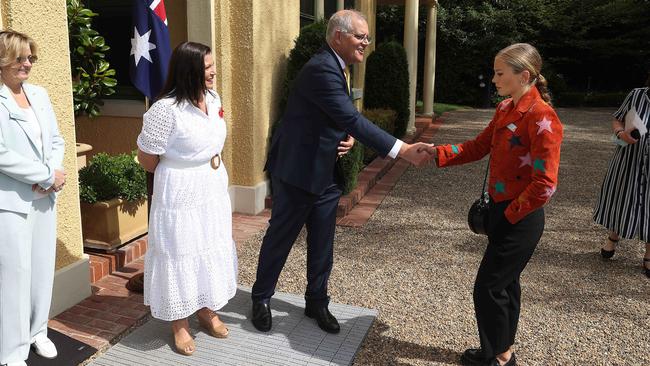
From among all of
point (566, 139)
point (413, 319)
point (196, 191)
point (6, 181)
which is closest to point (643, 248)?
point (413, 319)

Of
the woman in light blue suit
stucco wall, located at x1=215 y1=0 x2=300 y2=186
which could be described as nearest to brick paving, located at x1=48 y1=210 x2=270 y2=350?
the woman in light blue suit

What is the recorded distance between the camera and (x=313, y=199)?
338 centimetres

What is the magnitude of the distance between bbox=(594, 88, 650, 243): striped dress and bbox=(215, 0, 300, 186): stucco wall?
355 centimetres

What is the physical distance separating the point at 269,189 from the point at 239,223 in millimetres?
769

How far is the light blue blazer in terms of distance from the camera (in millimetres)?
2584

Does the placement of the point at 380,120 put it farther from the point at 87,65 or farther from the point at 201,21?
the point at 87,65

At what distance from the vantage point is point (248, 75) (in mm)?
6027

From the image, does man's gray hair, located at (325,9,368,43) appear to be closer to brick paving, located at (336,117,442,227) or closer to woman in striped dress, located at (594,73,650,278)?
woman in striped dress, located at (594,73,650,278)

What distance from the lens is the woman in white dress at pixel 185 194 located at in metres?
2.96

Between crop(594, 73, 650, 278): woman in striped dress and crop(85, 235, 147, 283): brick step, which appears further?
crop(594, 73, 650, 278): woman in striped dress

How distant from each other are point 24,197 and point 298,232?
154cm

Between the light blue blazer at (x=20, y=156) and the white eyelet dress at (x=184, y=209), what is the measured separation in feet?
1.59

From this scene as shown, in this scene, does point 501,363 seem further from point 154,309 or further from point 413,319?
point 154,309

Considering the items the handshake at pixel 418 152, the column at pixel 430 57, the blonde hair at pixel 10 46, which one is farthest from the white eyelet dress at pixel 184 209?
the column at pixel 430 57
